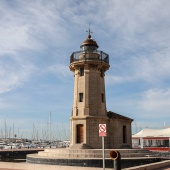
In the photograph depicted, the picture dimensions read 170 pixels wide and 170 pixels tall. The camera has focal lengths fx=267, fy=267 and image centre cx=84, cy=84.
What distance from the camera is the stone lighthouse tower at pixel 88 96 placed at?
2550cm

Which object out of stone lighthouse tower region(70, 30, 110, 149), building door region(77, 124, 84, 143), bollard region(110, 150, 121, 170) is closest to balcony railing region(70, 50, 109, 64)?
stone lighthouse tower region(70, 30, 110, 149)

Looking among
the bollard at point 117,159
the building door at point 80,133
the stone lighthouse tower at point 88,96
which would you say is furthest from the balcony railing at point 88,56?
the bollard at point 117,159

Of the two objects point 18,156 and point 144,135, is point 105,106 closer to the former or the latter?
point 18,156

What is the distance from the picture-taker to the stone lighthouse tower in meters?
25.5

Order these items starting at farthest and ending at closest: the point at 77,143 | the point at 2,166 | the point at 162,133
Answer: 1. the point at 162,133
2. the point at 77,143
3. the point at 2,166

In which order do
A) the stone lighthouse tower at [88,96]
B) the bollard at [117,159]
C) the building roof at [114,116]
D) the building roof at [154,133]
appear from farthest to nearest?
the building roof at [154,133], the building roof at [114,116], the stone lighthouse tower at [88,96], the bollard at [117,159]

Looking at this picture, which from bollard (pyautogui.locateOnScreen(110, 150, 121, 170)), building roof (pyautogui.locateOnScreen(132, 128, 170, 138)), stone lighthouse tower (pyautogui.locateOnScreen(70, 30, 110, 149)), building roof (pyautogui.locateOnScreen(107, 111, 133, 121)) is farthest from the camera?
building roof (pyautogui.locateOnScreen(132, 128, 170, 138))

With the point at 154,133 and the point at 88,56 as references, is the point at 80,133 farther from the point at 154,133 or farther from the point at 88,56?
the point at 154,133

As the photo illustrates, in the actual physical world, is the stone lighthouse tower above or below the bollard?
above

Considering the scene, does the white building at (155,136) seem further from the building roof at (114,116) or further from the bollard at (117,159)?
the bollard at (117,159)

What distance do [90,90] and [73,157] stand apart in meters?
7.22

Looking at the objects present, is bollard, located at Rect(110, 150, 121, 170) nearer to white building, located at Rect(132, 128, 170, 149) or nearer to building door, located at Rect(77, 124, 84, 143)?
building door, located at Rect(77, 124, 84, 143)

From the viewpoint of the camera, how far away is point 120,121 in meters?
27.9

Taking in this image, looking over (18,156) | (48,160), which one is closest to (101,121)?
(48,160)
